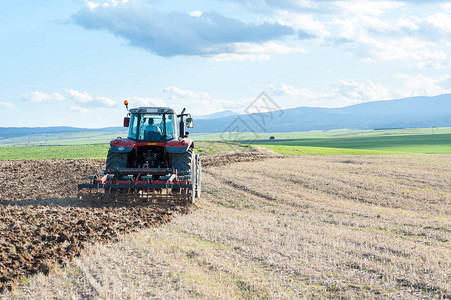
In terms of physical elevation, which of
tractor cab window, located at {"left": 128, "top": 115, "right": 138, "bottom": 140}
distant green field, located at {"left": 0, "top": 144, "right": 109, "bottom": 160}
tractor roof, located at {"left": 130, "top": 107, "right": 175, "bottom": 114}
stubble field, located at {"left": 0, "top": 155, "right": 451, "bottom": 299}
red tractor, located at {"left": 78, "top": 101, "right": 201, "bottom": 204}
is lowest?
stubble field, located at {"left": 0, "top": 155, "right": 451, "bottom": 299}

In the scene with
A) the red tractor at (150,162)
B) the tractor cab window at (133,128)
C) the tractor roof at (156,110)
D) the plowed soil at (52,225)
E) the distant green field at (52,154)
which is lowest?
the plowed soil at (52,225)

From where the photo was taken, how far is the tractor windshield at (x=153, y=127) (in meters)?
14.4

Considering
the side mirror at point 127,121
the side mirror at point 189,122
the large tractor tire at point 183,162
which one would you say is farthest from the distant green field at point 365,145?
the large tractor tire at point 183,162

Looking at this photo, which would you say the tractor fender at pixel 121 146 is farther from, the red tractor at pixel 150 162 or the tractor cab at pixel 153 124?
the tractor cab at pixel 153 124

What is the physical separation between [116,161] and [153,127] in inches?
61.4

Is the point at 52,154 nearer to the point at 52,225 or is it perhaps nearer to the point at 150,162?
the point at 150,162

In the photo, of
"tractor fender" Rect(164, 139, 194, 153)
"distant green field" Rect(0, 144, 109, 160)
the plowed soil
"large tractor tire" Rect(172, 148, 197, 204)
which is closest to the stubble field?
the plowed soil

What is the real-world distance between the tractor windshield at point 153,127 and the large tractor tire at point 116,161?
2.51ft

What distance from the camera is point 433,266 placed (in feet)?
24.7

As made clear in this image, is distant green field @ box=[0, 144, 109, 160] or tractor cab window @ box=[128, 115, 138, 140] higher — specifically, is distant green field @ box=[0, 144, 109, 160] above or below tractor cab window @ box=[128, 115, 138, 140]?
below

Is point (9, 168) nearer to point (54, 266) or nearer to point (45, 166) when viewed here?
point (45, 166)

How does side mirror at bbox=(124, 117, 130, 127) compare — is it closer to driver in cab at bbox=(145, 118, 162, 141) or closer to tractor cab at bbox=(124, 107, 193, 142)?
tractor cab at bbox=(124, 107, 193, 142)

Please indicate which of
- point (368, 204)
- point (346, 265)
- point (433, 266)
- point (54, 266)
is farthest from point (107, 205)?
point (368, 204)

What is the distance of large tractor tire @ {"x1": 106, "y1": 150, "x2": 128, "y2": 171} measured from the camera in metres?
13.8
